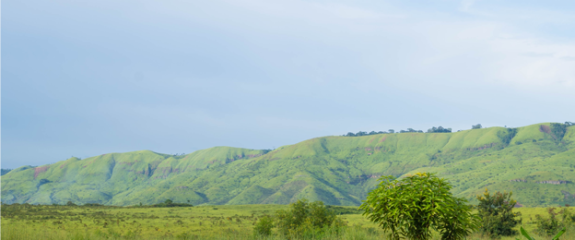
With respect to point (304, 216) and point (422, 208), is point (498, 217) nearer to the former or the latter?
point (304, 216)

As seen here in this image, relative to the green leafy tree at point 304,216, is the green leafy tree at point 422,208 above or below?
above

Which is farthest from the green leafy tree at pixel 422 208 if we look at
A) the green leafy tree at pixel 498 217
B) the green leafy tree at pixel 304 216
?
the green leafy tree at pixel 498 217

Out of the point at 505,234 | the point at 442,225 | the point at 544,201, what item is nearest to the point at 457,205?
the point at 442,225

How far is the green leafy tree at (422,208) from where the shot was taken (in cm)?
902

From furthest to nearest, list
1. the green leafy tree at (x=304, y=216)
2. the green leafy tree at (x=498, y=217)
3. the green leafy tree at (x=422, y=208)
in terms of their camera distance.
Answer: the green leafy tree at (x=498, y=217), the green leafy tree at (x=304, y=216), the green leafy tree at (x=422, y=208)

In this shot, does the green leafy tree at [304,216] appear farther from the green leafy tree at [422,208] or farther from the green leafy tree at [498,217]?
the green leafy tree at [422,208]

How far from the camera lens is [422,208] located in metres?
8.97

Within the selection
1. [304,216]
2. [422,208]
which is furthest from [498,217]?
[422,208]

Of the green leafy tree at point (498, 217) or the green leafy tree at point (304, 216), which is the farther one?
the green leafy tree at point (498, 217)

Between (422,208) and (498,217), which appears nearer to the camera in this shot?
(422,208)

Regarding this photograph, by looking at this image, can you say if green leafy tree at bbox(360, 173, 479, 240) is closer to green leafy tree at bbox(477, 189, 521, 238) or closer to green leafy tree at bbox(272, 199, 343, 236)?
green leafy tree at bbox(272, 199, 343, 236)

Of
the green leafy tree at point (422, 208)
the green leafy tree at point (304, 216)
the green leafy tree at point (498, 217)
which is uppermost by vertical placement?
the green leafy tree at point (422, 208)

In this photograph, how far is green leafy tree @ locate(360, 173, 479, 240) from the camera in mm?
9016

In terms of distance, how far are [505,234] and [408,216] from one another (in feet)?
142
